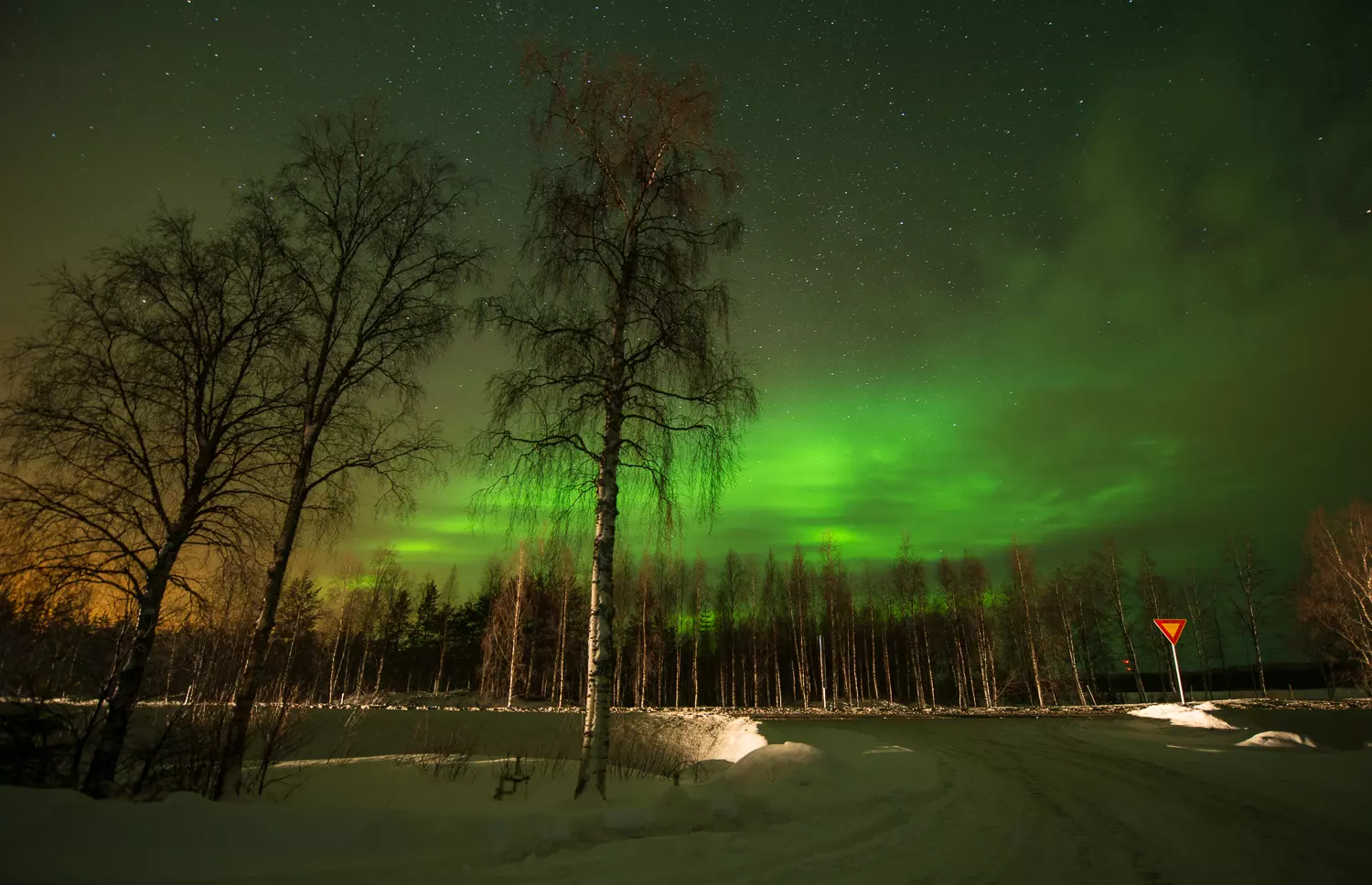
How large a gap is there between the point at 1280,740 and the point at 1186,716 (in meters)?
9.92

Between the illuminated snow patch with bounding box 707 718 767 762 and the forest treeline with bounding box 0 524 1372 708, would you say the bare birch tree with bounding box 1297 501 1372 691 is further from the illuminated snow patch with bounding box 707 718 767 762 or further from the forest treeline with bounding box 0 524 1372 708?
the illuminated snow patch with bounding box 707 718 767 762

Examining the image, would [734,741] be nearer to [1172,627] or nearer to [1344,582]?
[1172,627]

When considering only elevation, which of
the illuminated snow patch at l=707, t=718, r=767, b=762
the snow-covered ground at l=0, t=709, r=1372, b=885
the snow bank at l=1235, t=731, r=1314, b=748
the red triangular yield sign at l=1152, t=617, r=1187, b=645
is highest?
the red triangular yield sign at l=1152, t=617, r=1187, b=645

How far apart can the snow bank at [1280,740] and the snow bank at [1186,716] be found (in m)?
6.33

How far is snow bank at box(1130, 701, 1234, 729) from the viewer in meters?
17.7

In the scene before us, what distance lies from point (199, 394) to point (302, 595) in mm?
34213

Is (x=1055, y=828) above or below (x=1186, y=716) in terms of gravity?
above

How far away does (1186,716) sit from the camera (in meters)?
19.9

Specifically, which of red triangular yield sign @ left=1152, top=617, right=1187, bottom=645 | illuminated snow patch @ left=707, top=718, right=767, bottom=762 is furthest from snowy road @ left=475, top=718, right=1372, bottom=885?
red triangular yield sign @ left=1152, top=617, right=1187, bottom=645

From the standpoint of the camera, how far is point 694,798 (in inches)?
259

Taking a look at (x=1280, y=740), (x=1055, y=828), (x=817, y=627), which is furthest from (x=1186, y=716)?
(x=817, y=627)

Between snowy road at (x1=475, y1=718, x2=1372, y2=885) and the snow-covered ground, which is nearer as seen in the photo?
the snow-covered ground

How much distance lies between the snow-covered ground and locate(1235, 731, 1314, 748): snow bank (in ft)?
4.36

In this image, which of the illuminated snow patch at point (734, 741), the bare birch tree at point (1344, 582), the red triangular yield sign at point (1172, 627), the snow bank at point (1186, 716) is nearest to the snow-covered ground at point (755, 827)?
the illuminated snow patch at point (734, 741)
